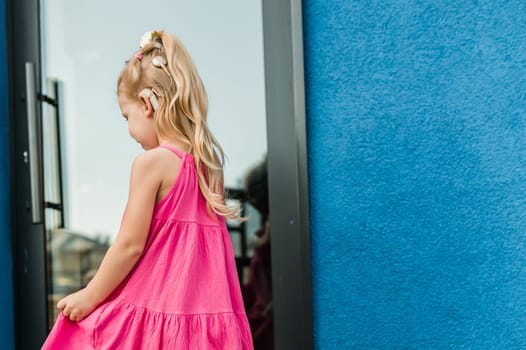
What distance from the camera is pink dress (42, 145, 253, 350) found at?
1.72 metres

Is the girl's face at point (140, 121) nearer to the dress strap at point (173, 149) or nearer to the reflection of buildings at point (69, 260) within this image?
the dress strap at point (173, 149)

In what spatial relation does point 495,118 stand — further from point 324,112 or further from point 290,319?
point 290,319

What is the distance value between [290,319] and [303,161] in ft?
1.73

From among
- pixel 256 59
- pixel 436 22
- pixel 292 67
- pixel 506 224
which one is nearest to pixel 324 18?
pixel 292 67

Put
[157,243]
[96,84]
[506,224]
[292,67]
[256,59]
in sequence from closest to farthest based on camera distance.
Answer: [157,243], [506,224], [292,67], [256,59], [96,84]

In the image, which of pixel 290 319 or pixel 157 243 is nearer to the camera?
pixel 157 243

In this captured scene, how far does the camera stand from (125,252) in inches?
68.7

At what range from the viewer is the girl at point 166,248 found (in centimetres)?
173

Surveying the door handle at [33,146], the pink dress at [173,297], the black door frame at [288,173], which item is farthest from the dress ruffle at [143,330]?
the door handle at [33,146]

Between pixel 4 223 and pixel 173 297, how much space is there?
113cm

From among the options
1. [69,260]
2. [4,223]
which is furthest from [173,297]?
[69,260]

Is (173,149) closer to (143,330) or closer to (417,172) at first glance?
(143,330)

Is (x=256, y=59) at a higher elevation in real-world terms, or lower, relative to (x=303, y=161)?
higher

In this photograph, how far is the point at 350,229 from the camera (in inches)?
91.4
